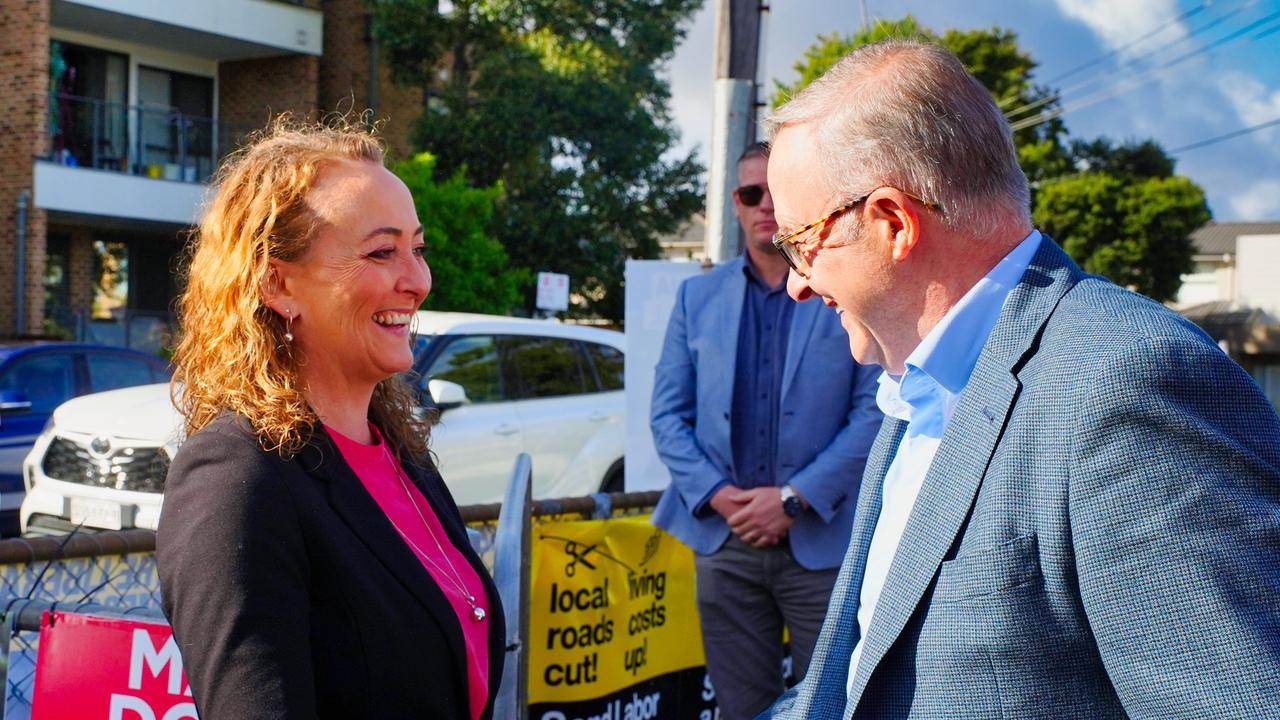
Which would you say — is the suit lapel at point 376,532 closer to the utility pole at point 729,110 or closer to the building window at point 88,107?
the utility pole at point 729,110

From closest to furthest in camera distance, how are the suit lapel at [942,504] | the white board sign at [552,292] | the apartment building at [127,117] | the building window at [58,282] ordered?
the suit lapel at [942,504] → the white board sign at [552,292] → the apartment building at [127,117] → the building window at [58,282]

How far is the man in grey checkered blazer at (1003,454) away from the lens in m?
1.25

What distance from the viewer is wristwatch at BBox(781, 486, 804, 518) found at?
3.71 metres

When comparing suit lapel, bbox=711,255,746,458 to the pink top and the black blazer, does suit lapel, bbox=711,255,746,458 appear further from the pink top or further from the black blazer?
the black blazer

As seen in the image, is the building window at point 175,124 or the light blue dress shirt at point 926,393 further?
the building window at point 175,124

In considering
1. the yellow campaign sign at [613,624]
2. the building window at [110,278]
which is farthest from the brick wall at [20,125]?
the yellow campaign sign at [613,624]

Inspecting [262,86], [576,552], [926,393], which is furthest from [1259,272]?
[926,393]

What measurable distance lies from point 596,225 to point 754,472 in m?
20.6

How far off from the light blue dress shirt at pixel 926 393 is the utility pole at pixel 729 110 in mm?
3570

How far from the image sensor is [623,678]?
14.8ft

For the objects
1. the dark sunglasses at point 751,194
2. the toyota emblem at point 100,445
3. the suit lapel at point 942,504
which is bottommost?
the toyota emblem at point 100,445

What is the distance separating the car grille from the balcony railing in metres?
15.0

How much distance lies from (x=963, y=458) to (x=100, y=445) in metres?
7.46

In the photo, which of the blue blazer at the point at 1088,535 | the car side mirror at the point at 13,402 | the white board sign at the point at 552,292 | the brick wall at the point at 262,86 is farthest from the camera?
the brick wall at the point at 262,86
